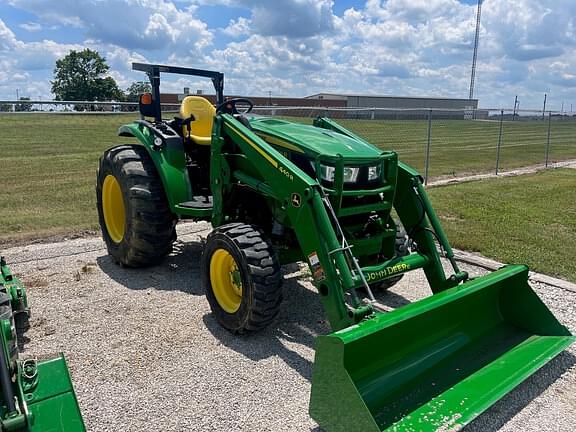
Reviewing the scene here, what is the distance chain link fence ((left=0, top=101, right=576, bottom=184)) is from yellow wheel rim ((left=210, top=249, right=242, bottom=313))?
20.3 ft

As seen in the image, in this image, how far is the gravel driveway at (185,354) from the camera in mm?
3105

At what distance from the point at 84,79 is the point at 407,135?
170ft

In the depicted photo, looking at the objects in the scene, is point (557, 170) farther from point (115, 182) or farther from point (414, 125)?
point (115, 182)

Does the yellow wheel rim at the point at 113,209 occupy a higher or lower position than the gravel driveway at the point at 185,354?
higher

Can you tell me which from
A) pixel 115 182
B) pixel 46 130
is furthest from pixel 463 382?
pixel 46 130

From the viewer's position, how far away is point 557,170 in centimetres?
1498

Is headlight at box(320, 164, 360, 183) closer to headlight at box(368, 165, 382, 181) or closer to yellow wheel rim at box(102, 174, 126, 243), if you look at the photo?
headlight at box(368, 165, 382, 181)

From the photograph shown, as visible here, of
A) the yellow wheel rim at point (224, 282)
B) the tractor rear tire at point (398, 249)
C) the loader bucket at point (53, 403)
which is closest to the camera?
the loader bucket at point (53, 403)

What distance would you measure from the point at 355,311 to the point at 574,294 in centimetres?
305

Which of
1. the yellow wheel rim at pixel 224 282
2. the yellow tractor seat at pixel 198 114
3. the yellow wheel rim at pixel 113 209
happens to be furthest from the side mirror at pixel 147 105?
the yellow wheel rim at pixel 224 282

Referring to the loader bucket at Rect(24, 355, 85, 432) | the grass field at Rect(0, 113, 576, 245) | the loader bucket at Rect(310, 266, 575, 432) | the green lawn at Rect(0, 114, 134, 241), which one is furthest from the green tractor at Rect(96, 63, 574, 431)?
the grass field at Rect(0, 113, 576, 245)

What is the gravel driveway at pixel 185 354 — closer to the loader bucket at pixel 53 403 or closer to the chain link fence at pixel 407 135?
the loader bucket at pixel 53 403

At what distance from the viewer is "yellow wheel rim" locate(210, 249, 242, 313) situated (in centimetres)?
409

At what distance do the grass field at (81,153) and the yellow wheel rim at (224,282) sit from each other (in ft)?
11.4
